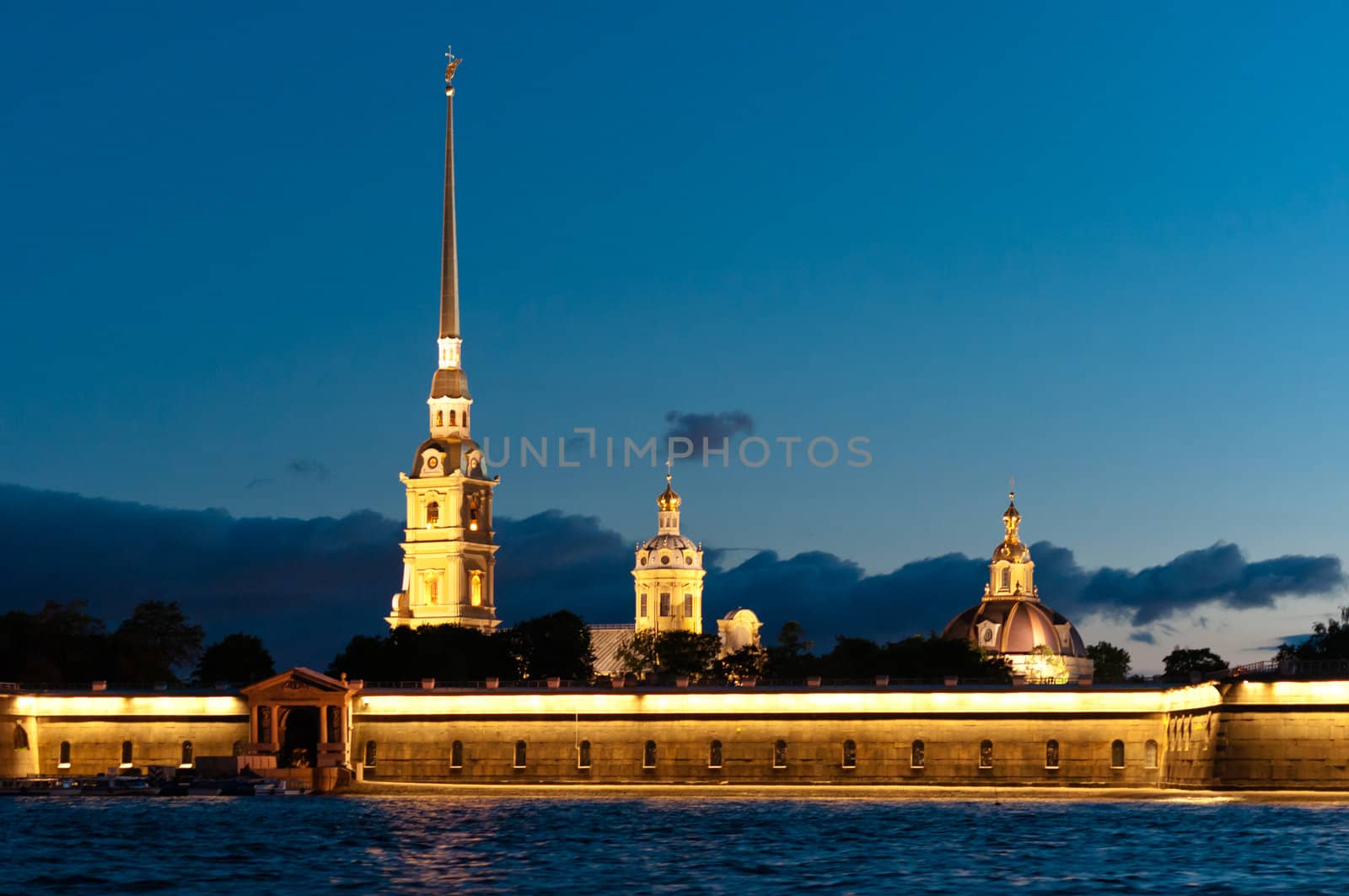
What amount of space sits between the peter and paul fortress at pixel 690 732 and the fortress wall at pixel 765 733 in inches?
3.2

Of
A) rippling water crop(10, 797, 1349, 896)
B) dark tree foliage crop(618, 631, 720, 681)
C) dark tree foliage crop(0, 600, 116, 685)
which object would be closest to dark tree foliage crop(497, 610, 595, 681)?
dark tree foliage crop(618, 631, 720, 681)

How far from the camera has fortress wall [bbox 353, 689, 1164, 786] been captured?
115 metres

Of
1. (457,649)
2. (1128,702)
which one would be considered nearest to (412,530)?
(457,649)

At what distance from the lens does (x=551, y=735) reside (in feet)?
397

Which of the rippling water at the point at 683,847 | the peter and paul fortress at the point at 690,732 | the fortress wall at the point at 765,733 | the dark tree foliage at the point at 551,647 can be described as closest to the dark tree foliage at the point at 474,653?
the dark tree foliage at the point at 551,647

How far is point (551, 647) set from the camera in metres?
172

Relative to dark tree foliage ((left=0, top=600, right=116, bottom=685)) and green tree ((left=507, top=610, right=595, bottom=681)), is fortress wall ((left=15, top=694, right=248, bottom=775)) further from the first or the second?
green tree ((left=507, top=610, right=595, bottom=681))

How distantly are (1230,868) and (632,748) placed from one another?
5035cm

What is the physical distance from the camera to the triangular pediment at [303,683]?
124625mm

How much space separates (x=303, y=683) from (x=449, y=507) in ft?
214

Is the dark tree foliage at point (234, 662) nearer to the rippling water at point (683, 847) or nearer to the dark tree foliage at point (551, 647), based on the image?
the dark tree foliage at point (551, 647)

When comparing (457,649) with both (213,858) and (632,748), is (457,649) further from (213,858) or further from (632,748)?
(213,858)

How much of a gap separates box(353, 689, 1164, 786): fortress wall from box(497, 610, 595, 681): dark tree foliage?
138 feet

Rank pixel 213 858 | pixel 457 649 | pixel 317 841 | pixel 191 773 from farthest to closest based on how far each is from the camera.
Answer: pixel 457 649
pixel 191 773
pixel 317 841
pixel 213 858
